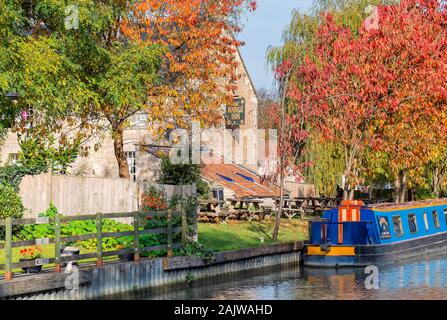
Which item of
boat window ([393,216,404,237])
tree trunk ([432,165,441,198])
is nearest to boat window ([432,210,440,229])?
boat window ([393,216,404,237])

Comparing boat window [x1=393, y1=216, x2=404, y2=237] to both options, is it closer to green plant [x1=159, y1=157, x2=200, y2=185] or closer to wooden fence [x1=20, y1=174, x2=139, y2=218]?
green plant [x1=159, y1=157, x2=200, y2=185]

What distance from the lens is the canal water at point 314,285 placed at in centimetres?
2480

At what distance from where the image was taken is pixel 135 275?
2467 cm

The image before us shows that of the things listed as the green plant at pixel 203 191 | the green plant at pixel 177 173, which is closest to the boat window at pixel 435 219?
the green plant at pixel 203 191

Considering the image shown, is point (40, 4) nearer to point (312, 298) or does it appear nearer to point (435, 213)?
point (312, 298)

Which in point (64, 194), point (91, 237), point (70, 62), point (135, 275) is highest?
point (70, 62)

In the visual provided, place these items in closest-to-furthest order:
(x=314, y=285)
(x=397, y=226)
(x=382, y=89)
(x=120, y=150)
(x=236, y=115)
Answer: (x=314, y=285)
(x=120, y=150)
(x=397, y=226)
(x=382, y=89)
(x=236, y=115)

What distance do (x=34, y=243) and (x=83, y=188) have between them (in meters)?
10.6

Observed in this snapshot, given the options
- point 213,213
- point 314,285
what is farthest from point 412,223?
point 314,285

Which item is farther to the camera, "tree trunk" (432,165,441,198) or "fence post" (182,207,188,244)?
"tree trunk" (432,165,441,198)

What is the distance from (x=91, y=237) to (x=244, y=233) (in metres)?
11.6

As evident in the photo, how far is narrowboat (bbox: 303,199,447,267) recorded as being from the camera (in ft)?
106

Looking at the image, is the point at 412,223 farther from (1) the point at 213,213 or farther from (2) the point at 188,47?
(2) the point at 188,47

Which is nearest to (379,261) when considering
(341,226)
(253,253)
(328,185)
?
(341,226)
